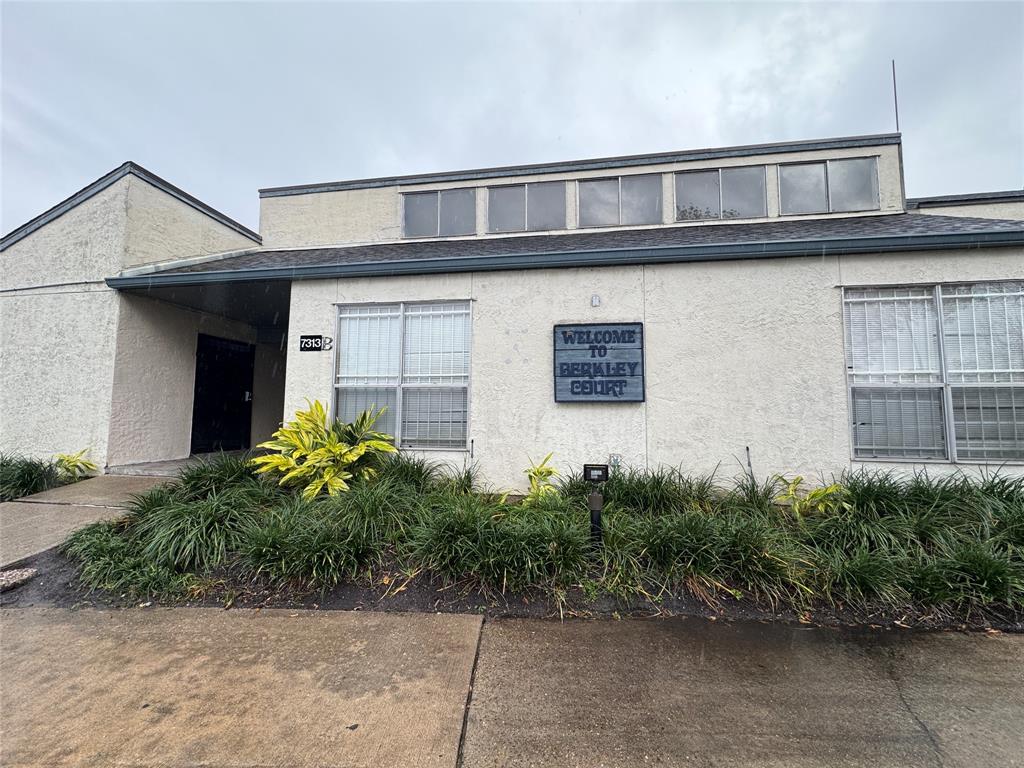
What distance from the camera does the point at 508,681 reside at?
109 inches

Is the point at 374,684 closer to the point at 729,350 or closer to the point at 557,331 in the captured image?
the point at 557,331

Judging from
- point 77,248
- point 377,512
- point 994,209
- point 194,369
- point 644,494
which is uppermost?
point 994,209

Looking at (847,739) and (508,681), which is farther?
(508,681)

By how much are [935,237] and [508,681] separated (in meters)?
6.36

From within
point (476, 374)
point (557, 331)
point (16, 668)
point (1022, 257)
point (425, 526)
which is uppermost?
point (1022, 257)

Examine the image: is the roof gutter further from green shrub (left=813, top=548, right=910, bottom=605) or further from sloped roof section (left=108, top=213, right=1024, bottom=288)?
green shrub (left=813, top=548, right=910, bottom=605)

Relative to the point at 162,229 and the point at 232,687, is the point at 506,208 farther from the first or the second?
the point at 232,687

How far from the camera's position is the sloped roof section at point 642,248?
18.1ft

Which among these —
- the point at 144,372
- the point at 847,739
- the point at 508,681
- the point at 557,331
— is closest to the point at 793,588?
the point at 847,739

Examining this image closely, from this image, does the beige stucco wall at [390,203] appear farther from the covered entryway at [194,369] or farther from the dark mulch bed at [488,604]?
the dark mulch bed at [488,604]

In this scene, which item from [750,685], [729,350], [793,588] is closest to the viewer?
[750,685]

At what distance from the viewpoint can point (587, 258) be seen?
6164 mm

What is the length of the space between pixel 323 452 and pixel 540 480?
102 inches

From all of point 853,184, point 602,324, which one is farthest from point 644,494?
point 853,184
